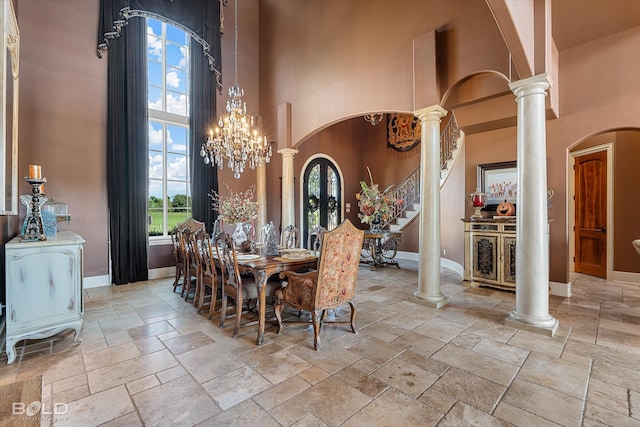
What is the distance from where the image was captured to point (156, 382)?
219 centimetres

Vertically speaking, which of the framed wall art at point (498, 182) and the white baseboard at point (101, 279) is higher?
the framed wall art at point (498, 182)

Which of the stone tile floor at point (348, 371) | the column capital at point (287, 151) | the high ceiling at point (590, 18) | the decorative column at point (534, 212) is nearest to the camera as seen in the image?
the stone tile floor at point (348, 371)

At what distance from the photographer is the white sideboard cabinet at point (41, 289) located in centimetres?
251

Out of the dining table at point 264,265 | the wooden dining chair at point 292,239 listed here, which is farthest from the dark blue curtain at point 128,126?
the dining table at point 264,265

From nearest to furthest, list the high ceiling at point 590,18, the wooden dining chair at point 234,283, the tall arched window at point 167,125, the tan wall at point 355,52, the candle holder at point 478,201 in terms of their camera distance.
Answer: the wooden dining chair at point 234,283 < the high ceiling at point 590,18 < the tan wall at point 355,52 < the candle holder at point 478,201 < the tall arched window at point 167,125

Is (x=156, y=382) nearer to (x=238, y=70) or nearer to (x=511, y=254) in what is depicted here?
(x=511, y=254)

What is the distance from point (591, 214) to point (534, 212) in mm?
4171

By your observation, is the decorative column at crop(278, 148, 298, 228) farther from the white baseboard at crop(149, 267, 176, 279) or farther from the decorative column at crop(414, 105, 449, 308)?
the decorative column at crop(414, 105, 449, 308)

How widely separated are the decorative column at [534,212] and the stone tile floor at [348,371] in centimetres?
27

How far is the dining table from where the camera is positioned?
2.87m

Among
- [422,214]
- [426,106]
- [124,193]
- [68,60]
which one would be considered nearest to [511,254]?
[422,214]

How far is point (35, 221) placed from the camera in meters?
2.81

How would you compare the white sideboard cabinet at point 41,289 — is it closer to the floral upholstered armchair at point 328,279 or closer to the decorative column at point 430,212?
the floral upholstered armchair at point 328,279

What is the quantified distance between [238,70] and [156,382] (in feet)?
21.7
